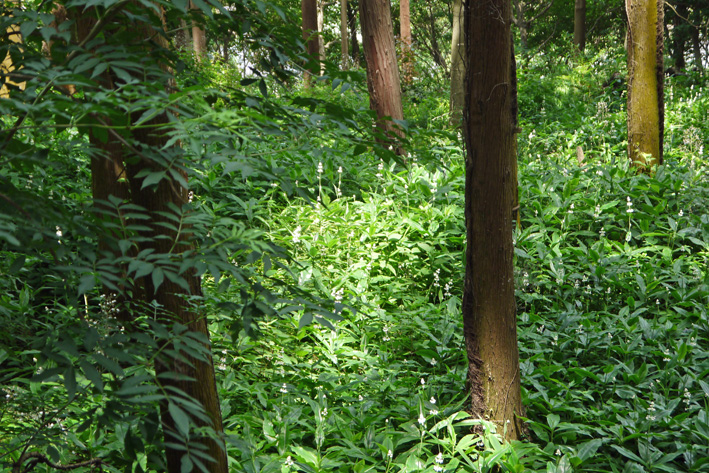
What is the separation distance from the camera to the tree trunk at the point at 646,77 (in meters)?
6.61

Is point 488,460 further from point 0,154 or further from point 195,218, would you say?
point 0,154

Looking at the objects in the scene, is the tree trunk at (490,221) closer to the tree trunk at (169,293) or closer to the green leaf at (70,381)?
the tree trunk at (169,293)

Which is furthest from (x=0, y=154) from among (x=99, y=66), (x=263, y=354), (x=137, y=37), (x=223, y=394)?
(x=263, y=354)

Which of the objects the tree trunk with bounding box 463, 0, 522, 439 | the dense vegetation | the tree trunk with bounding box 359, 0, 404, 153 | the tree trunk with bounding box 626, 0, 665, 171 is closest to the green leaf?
the dense vegetation

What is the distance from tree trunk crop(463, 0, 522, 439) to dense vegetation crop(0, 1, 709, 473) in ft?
0.79

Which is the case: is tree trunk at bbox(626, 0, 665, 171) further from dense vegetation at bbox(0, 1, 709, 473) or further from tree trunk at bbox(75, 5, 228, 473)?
tree trunk at bbox(75, 5, 228, 473)

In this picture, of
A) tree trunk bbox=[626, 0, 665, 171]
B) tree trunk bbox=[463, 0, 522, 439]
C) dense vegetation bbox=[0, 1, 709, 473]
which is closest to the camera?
dense vegetation bbox=[0, 1, 709, 473]

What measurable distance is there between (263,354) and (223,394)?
23.5 inches

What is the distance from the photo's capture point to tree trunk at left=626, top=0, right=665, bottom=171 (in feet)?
21.7

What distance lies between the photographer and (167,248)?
7.21 feet

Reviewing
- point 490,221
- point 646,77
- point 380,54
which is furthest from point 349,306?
point 646,77

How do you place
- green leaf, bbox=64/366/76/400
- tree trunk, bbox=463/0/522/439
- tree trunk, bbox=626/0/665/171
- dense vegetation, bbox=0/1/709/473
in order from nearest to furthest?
green leaf, bbox=64/366/76/400, dense vegetation, bbox=0/1/709/473, tree trunk, bbox=463/0/522/439, tree trunk, bbox=626/0/665/171

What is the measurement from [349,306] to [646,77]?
6.02m

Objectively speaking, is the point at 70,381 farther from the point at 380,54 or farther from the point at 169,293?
the point at 380,54
